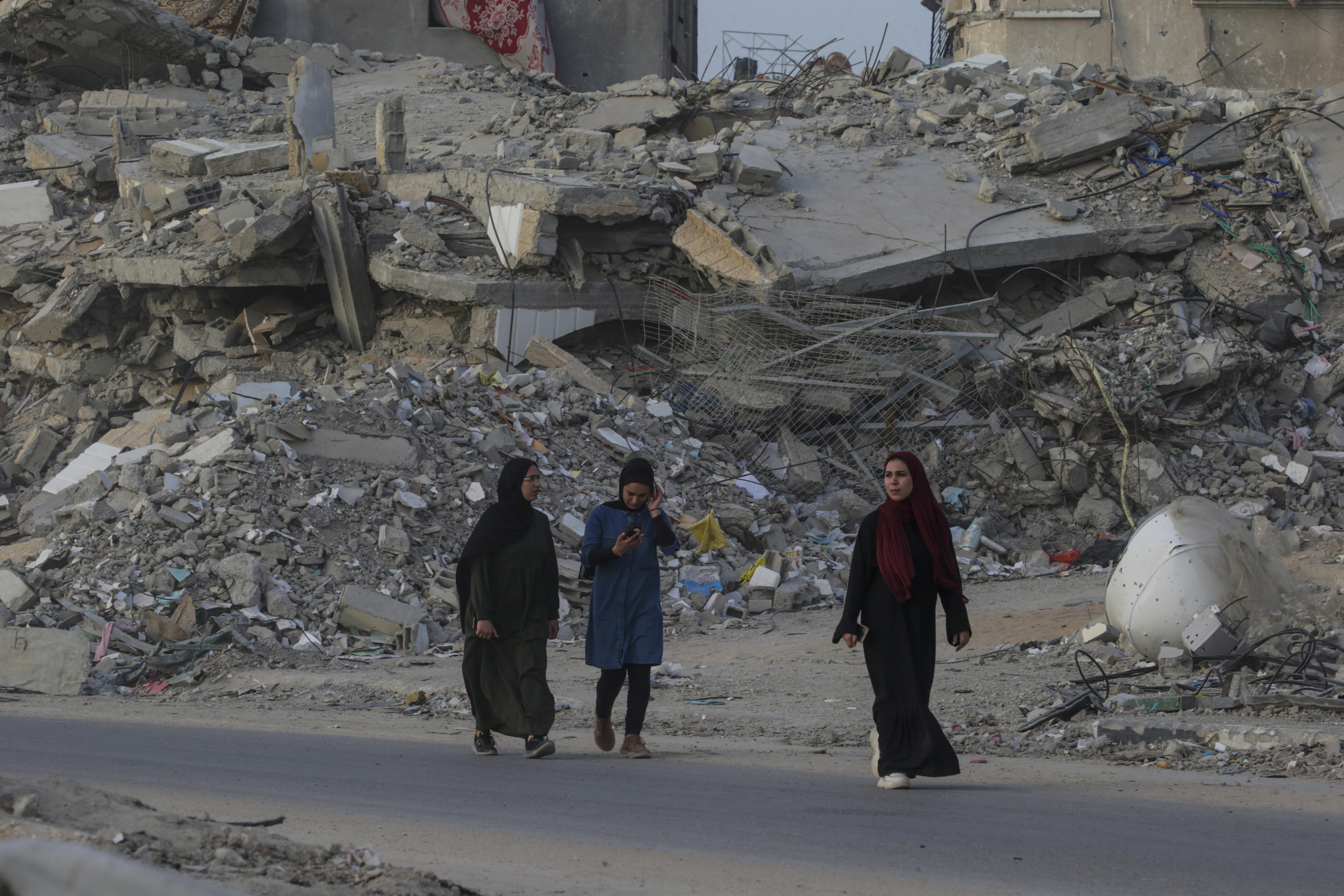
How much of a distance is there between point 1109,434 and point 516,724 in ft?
26.2

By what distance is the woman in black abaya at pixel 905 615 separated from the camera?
12.6ft

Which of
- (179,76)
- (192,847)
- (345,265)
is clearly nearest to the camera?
(192,847)

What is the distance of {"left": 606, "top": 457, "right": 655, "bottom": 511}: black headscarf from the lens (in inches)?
175

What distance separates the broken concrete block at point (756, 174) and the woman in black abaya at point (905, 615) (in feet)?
32.2

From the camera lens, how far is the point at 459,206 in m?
12.7

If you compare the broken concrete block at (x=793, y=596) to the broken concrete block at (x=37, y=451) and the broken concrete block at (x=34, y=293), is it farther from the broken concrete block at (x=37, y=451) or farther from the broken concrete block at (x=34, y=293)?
the broken concrete block at (x=34, y=293)

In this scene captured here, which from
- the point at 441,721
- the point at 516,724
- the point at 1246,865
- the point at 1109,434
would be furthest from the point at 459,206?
the point at 1246,865

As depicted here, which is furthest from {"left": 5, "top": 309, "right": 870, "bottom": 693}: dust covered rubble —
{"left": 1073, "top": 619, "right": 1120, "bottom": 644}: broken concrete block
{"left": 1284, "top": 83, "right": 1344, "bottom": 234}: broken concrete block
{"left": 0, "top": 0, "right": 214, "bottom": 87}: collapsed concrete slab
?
{"left": 0, "top": 0, "right": 214, "bottom": 87}: collapsed concrete slab

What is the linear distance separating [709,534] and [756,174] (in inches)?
219

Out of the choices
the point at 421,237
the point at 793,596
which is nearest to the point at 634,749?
the point at 793,596

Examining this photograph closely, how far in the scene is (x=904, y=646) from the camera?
389 centimetres

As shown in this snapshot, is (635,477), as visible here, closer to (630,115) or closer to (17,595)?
(17,595)

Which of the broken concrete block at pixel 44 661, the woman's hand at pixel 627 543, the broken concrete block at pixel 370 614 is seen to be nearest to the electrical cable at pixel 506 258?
the broken concrete block at pixel 370 614

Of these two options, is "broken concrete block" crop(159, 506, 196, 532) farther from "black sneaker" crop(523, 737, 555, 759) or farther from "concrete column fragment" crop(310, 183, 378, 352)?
"concrete column fragment" crop(310, 183, 378, 352)
